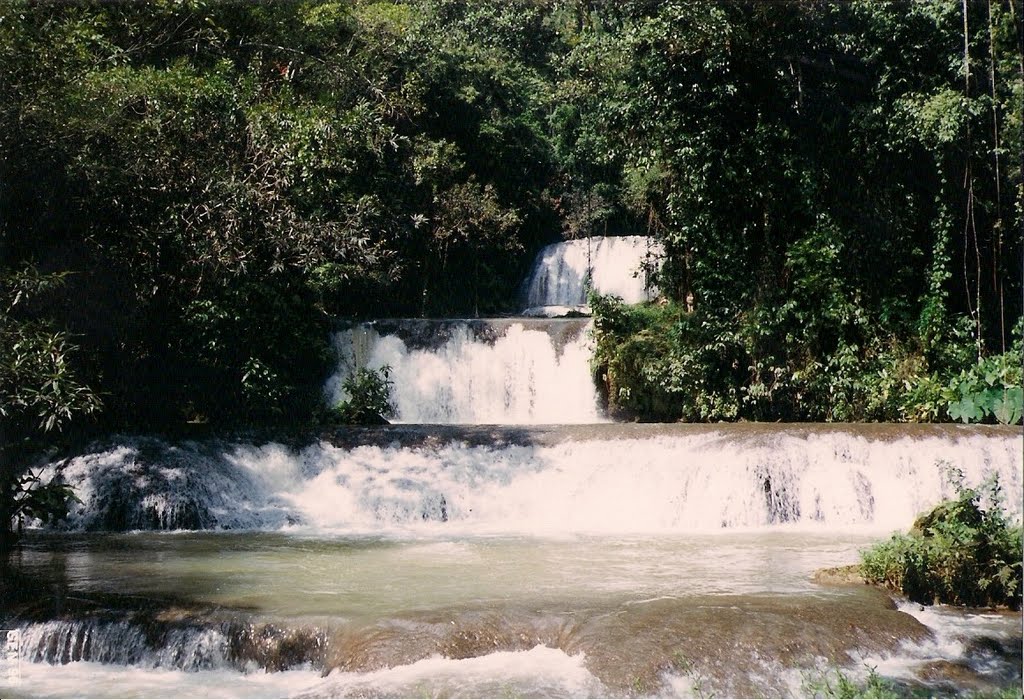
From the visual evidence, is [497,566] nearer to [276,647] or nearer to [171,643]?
[276,647]

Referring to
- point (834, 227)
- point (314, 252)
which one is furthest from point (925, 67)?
point (314, 252)

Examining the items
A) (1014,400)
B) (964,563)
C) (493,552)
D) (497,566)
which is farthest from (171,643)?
(1014,400)

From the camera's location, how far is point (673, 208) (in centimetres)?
1709

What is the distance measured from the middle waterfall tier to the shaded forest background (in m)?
0.61

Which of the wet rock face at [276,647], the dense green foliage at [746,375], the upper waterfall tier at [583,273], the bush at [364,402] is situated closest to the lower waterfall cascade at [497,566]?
the wet rock face at [276,647]

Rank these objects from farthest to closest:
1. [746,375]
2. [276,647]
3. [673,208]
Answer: [673,208] → [746,375] → [276,647]

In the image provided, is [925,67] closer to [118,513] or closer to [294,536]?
[294,536]

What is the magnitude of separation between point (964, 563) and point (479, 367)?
33.3ft

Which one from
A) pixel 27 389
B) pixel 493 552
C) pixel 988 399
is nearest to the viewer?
pixel 988 399

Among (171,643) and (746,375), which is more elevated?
(746,375)

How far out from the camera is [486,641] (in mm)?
7047

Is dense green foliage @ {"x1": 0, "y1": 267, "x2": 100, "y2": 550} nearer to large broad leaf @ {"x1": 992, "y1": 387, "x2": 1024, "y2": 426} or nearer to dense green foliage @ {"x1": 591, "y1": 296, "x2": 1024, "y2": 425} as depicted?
large broad leaf @ {"x1": 992, "y1": 387, "x2": 1024, "y2": 426}

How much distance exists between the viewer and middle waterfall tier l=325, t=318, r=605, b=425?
17.0 metres

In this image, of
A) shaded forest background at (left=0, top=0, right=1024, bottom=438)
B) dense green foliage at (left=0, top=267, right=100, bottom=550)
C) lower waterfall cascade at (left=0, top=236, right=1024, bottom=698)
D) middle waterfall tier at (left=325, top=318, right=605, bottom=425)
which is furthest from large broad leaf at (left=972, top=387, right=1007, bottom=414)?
middle waterfall tier at (left=325, top=318, right=605, bottom=425)
